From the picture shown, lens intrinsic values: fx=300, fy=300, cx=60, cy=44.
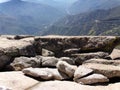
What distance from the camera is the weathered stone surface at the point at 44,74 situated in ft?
32.0

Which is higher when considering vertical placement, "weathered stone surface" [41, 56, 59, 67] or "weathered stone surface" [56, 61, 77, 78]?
"weathered stone surface" [56, 61, 77, 78]

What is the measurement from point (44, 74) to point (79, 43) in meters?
3.42

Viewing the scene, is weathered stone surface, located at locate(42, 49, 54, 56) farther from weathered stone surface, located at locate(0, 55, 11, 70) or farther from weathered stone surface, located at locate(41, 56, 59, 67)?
weathered stone surface, located at locate(0, 55, 11, 70)

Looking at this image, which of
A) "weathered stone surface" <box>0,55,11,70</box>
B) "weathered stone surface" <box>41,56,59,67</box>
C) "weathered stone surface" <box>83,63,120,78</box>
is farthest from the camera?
"weathered stone surface" <box>41,56,59,67</box>

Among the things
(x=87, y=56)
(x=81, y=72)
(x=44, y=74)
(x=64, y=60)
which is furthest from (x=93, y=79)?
(x=87, y=56)

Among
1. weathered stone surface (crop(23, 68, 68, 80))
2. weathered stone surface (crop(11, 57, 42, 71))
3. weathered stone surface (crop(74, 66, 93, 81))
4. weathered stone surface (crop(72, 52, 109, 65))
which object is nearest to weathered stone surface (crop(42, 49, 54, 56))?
weathered stone surface (crop(72, 52, 109, 65))

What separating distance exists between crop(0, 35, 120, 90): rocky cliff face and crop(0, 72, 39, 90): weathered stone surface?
32 mm

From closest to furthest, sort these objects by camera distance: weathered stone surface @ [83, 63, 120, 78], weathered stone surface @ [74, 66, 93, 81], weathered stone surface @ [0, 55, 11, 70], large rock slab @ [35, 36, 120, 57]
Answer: weathered stone surface @ [74, 66, 93, 81], weathered stone surface @ [83, 63, 120, 78], weathered stone surface @ [0, 55, 11, 70], large rock slab @ [35, 36, 120, 57]

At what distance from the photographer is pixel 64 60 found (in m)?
11.4

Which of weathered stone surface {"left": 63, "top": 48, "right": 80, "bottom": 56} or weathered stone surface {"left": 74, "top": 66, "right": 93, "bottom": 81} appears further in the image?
weathered stone surface {"left": 63, "top": 48, "right": 80, "bottom": 56}

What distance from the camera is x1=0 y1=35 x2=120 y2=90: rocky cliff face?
31.9 feet

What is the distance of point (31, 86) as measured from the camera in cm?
904

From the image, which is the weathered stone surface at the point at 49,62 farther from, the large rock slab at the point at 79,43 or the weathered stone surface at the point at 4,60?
the large rock slab at the point at 79,43

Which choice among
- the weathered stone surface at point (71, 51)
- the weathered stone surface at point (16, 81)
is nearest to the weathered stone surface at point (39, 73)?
the weathered stone surface at point (16, 81)
